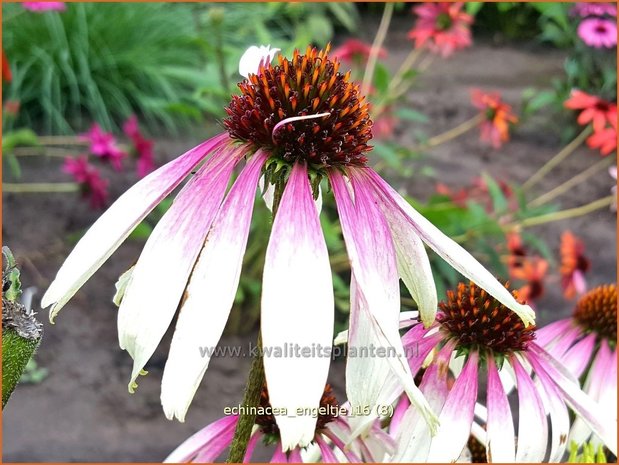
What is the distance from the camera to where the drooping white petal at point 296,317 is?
1.10 feet

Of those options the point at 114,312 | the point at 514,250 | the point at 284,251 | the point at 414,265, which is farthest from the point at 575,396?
the point at 114,312

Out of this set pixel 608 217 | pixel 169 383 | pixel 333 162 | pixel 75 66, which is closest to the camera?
pixel 169 383

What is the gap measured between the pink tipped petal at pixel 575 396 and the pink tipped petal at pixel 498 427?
0.14 feet

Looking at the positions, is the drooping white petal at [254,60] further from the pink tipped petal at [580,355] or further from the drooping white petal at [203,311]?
the pink tipped petal at [580,355]

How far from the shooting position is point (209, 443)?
1.85 ft

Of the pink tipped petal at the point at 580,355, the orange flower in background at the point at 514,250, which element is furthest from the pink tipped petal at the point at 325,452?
the orange flower in background at the point at 514,250

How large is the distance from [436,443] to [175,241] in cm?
23

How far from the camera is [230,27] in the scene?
11.5ft

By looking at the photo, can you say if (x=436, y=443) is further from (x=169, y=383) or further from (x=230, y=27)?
(x=230, y=27)

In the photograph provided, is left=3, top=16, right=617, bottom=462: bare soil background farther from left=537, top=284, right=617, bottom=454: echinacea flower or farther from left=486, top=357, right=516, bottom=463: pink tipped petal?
left=486, top=357, right=516, bottom=463: pink tipped petal

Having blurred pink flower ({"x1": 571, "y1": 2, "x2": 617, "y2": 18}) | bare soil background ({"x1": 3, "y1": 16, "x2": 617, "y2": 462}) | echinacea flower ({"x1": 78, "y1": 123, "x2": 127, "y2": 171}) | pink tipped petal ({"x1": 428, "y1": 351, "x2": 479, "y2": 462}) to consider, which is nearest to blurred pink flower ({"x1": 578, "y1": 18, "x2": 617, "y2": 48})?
blurred pink flower ({"x1": 571, "y1": 2, "x2": 617, "y2": 18})

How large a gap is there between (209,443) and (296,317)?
26cm

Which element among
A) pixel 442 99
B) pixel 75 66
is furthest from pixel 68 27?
pixel 442 99

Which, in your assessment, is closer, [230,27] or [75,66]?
[75,66]
